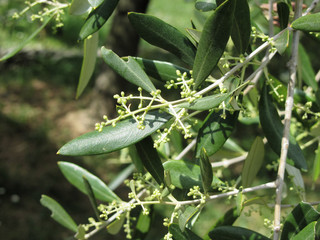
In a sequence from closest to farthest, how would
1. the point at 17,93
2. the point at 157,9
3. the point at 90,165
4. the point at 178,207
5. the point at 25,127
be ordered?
the point at 178,207, the point at 90,165, the point at 25,127, the point at 17,93, the point at 157,9

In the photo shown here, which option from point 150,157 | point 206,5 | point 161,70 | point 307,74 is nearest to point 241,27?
point 206,5

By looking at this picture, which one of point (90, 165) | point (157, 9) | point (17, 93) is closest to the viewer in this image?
point (90, 165)

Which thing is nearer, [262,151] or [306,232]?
[306,232]

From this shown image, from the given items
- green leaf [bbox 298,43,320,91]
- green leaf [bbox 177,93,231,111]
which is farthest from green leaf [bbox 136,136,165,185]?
green leaf [bbox 298,43,320,91]

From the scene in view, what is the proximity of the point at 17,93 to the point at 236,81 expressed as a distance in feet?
14.3

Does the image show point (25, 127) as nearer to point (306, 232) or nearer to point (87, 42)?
point (87, 42)

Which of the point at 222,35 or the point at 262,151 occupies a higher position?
the point at 222,35

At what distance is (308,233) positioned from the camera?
0.64 m

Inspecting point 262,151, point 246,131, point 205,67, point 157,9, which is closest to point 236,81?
point 205,67

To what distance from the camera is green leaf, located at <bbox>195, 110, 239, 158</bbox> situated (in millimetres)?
768

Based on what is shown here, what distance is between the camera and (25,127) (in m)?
4.25

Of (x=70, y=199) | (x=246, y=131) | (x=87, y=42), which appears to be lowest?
(x=246, y=131)

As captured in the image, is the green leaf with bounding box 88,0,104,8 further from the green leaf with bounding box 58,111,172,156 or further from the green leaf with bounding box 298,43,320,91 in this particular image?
the green leaf with bounding box 298,43,320,91

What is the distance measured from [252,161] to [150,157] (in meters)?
Answer: 0.22
